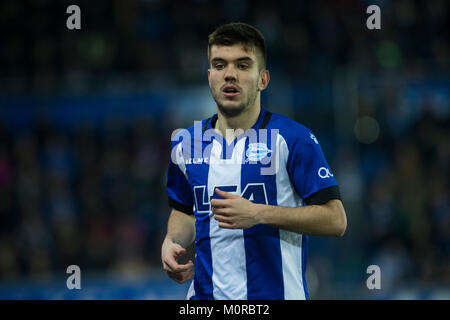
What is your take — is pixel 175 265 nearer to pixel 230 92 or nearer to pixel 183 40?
pixel 230 92

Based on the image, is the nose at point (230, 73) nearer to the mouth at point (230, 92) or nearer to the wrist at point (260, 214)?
the mouth at point (230, 92)

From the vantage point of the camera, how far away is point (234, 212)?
3312 millimetres

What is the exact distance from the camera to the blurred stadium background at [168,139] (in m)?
8.98

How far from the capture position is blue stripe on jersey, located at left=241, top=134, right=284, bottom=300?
362cm

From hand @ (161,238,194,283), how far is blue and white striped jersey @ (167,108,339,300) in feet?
0.36

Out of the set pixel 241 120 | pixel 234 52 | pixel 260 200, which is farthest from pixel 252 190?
pixel 234 52

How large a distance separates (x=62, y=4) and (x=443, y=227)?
7952 mm

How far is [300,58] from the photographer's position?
1079 cm

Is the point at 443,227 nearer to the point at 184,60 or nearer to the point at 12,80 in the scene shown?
the point at 184,60

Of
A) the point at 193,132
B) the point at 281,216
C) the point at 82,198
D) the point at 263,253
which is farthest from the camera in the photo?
the point at 82,198

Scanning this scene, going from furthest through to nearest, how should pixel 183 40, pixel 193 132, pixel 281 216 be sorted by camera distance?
pixel 183 40 → pixel 193 132 → pixel 281 216

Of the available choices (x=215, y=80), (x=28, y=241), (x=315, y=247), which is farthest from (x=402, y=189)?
(x=215, y=80)

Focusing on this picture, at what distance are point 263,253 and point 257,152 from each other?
0.59 meters

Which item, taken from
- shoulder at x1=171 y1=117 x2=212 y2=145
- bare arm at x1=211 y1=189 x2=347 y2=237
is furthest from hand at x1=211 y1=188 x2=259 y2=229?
shoulder at x1=171 y1=117 x2=212 y2=145
